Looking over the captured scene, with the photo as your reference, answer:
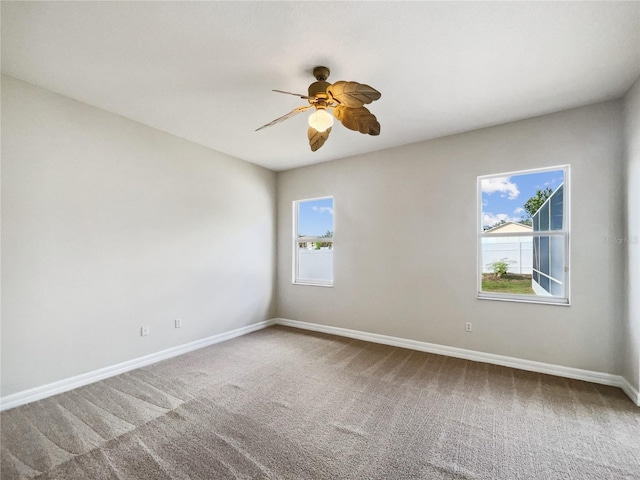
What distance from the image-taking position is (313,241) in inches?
195

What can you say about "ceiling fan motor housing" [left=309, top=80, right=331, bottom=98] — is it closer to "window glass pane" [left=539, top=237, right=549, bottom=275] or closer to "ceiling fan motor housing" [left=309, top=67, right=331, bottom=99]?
"ceiling fan motor housing" [left=309, top=67, right=331, bottom=99]

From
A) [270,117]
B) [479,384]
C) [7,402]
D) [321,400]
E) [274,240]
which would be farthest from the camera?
[274,240]

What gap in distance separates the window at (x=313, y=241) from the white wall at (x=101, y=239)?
1169mm

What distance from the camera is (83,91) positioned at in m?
2.64

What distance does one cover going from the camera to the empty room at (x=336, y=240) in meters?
1.85

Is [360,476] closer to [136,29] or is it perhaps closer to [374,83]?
[374,83]

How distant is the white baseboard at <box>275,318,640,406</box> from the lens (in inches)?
108

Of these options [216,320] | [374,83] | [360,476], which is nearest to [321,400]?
[360,476]

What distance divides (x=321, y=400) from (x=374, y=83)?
282 centimetres

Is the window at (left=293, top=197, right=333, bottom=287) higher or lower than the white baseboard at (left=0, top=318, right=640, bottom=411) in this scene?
higher

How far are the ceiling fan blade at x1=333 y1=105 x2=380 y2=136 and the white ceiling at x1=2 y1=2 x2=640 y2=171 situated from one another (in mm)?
376

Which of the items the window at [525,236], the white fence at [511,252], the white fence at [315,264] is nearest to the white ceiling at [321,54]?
the window at [525,236]

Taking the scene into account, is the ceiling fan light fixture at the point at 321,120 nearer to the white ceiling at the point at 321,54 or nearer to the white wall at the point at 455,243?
the white ceiling at the point at 321,54

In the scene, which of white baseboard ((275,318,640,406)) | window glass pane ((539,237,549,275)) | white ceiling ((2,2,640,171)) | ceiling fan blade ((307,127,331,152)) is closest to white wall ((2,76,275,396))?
white ceiling ((2,2,640,171))
